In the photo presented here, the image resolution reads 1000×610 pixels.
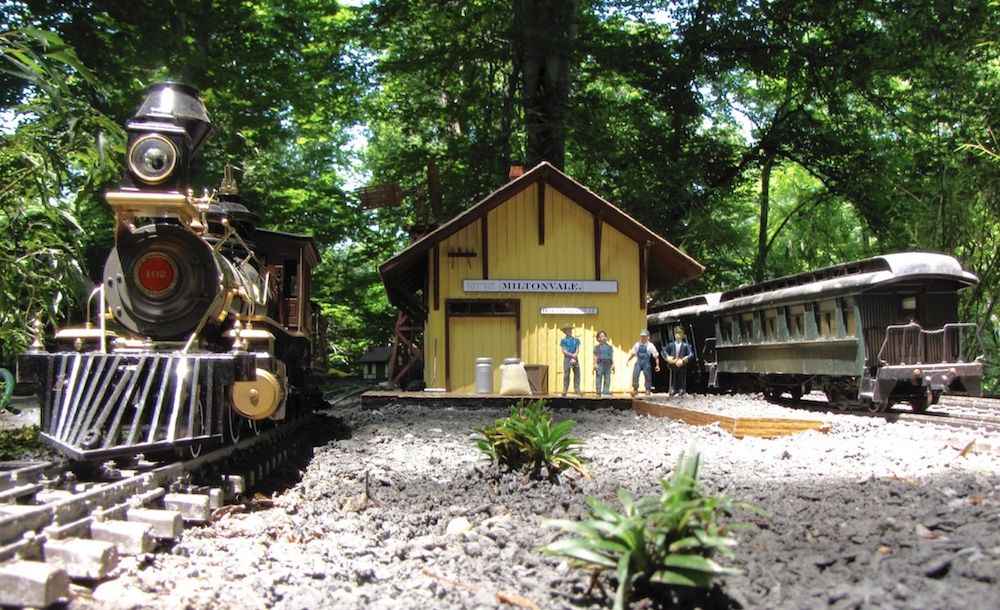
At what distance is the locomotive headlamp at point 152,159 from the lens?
22.0ft

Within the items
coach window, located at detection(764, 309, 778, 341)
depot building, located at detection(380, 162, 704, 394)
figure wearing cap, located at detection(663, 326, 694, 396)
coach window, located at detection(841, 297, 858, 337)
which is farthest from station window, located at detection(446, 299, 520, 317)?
coach window, located at detection(841, 297, 858, 337)

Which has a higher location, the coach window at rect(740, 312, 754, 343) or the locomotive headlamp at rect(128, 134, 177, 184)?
the locomotive headlamp at rect(128, 134, 177, 184)

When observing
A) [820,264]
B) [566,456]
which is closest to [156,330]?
[566,456]

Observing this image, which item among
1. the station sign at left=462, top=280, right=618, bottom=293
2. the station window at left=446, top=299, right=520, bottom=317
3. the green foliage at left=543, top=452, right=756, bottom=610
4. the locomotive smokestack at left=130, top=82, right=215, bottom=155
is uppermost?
the locomotive smokestack at left=130, top=82, right=215, bottom=155

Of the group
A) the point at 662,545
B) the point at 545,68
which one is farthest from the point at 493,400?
the point at 545,68

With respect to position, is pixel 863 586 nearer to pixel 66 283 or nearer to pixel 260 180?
pixel 66 283

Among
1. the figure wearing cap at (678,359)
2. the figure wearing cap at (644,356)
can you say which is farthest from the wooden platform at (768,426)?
the figure wearing cap at (678,359)

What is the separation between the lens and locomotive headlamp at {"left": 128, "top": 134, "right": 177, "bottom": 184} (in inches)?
264

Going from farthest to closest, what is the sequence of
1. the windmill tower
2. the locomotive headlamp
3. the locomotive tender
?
the windmill tower < the locomotive tender < the locomotive headlamp

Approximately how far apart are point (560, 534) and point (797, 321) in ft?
31.7

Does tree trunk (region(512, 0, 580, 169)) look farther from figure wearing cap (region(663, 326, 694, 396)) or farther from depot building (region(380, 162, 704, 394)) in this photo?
figure wearing cap (region(663, 326, 694, 396))

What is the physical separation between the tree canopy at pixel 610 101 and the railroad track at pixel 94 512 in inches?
465

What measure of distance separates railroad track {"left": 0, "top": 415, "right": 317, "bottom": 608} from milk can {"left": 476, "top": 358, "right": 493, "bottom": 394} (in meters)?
6.87

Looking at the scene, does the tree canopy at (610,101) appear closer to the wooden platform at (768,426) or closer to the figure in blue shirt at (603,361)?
the figure in blue shirt at (603,361)
